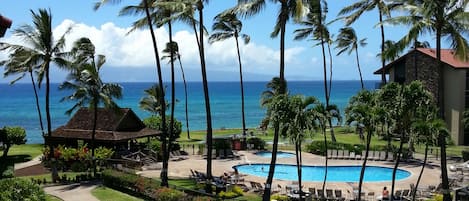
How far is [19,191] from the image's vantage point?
1307 cm

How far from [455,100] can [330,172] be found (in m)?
15.4

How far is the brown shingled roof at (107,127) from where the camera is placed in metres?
34.7

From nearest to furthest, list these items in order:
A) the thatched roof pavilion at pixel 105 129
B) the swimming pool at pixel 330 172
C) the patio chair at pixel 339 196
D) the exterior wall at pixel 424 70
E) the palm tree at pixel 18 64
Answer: the patio chair at pixel 339 196 → the palm tree at pixel 18 64 → the swimming pool at pixel 330 172 → the thatched roof pavilion at pixel 105 129 → the exterior wall at pixel 424 70

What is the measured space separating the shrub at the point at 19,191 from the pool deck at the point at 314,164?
50.0 ft

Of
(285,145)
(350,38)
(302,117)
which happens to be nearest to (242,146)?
(285,145)

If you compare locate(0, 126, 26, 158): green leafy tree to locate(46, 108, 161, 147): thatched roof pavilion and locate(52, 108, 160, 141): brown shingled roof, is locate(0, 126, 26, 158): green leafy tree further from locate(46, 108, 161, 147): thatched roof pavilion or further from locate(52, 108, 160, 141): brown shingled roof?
locate(52, 108, 160, 141): brown shingled roof

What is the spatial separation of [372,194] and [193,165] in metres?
14.0

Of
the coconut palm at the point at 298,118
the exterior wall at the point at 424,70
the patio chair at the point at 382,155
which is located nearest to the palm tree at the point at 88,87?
the coconut palm at the point at 298,118

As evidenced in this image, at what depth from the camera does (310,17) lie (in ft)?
139

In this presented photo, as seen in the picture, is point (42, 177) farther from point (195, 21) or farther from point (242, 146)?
point (242, 146)

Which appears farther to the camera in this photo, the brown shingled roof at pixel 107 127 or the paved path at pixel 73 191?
the brown shingled roof at pixel 107 127

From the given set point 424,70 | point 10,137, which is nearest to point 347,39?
point 424,70

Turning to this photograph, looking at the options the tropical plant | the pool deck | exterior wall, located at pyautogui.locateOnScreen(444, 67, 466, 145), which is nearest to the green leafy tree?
the pool deck

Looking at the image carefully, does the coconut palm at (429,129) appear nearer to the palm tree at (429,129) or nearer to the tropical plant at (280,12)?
the palm tree at (429,129)
